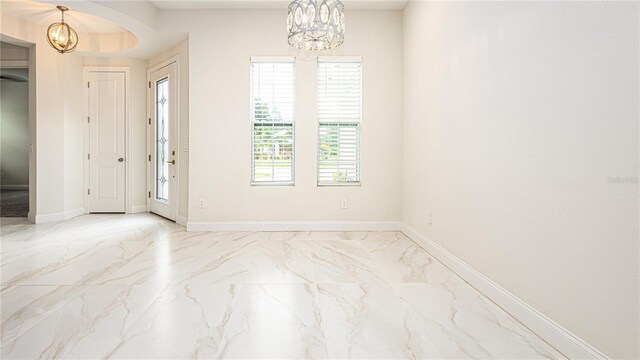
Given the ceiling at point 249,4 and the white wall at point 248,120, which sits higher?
the ceiling at point 249,4

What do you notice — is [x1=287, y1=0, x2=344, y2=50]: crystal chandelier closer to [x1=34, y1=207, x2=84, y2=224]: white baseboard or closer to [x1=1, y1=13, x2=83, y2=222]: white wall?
[x1=1, y1=13, x2=83, y2=222]: white wall

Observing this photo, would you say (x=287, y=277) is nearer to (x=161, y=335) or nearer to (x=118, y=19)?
(x=161, y=335)

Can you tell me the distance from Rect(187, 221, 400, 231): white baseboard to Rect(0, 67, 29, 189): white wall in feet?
27.7

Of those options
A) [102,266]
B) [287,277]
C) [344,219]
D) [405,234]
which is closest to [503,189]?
[287,277]

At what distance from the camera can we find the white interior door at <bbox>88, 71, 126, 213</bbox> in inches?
237

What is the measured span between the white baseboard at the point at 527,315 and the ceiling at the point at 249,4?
3191 mm

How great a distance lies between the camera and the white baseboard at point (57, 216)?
17.3 ft

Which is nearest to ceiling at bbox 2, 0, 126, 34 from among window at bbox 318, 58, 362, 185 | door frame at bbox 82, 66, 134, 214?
door frame at bbox 82, 66, 134, 214

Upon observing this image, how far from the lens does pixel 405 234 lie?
463cm

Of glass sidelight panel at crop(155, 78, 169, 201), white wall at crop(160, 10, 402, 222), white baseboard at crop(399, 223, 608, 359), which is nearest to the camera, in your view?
white baseboard at crop(399, 223, 608, 359)

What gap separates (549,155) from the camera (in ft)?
6.46

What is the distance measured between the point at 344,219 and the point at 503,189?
2.70 metres

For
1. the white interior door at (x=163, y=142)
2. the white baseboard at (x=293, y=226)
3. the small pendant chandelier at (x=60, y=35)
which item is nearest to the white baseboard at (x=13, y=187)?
the white interior door at (x=163, y=142)

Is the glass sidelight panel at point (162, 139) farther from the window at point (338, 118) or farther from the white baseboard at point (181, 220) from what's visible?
the window at point (338, 118)
